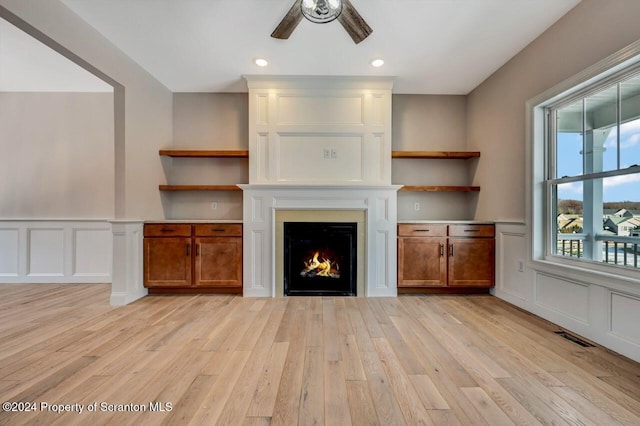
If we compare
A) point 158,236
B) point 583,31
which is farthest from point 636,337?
point 158,236

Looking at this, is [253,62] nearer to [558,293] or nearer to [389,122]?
[389,122]

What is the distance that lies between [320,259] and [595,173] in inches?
111

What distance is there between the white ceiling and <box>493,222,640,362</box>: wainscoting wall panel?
1974 millimetres

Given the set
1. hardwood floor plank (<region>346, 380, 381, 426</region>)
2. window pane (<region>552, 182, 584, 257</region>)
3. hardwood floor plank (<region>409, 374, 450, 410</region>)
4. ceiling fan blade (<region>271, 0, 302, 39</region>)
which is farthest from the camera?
window pane (<region>552, 182, 584, 257</region>)

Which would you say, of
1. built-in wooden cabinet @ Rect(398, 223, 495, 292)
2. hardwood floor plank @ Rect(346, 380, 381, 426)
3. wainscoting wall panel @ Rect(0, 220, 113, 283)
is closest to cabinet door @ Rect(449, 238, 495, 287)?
built-in wooden cabinet @ Rect(398, 223, 495, 292)

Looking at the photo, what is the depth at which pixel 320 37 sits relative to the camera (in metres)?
2.71

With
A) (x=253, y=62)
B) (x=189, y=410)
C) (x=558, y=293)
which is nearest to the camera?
(x=189, y=410)

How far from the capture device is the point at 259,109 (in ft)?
11.7

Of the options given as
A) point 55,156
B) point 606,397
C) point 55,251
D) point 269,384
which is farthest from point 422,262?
point 55,156

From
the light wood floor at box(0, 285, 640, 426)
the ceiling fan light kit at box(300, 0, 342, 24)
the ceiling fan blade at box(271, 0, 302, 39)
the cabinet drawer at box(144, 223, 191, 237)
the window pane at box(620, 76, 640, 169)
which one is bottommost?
the light wood floor at box(0, 285, 640, 426)

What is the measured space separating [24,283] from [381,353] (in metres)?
5.12

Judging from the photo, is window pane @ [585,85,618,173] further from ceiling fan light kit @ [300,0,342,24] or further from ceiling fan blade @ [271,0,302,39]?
ceiling fan blade @ [271,0,302,39]

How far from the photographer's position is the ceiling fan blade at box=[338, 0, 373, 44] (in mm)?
1970

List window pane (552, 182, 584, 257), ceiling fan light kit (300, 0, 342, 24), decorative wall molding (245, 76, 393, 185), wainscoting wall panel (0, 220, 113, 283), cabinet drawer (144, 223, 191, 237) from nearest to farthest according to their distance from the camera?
ceiling fan light kit (300, 0, 342, 24)
window pane (552, 182, 584, 257)
cabinet drawer (144, 223, 191, 237)
decorative wall molding (245, 76, 393, 185)
wainscoting wall panel (0, 220, 113, 283)
